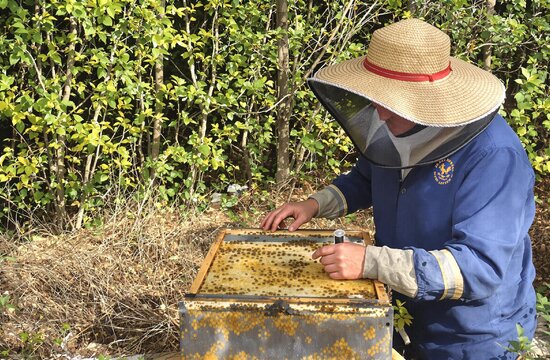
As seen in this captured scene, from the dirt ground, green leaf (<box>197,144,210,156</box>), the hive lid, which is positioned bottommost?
the dirt ground

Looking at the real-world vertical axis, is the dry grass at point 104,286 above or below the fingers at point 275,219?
below

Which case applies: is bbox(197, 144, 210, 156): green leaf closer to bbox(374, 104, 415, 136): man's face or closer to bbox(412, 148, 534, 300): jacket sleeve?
bbox(374, 104, 415, 136): man's face

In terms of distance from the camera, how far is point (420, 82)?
1977mm

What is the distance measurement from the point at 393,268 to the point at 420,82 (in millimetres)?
590

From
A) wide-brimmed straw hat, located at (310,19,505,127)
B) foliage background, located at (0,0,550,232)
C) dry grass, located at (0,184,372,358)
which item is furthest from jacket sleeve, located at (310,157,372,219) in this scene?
foliage background, located at (0,0,550,232)

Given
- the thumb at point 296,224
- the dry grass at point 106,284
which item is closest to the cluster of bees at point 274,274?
the thumb at point 296,224

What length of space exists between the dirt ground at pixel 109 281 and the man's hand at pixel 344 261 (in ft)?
5.16

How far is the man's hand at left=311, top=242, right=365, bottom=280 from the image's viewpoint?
186cm

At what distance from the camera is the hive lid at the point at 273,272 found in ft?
5.76

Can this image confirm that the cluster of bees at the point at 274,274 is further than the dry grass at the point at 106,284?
No

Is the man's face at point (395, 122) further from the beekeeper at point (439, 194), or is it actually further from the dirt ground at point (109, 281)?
the dirt ground at point (109, 281)

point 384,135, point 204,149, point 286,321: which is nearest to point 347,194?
point 384,135

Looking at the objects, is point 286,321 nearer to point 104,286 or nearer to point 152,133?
point 104,286

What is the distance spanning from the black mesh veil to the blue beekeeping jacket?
3.1 inches
